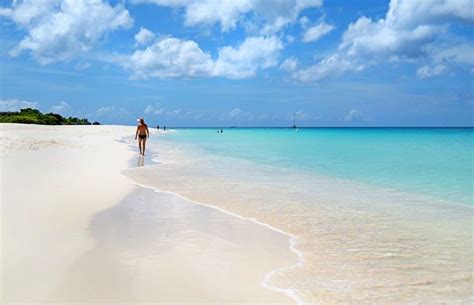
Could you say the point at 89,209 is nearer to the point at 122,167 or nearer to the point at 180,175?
the point at 180,175

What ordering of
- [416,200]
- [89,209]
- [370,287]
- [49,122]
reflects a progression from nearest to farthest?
1. [370,287]
2. [89,209]
3. [416,200]
4. [49,122]

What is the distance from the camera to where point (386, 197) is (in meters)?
12.2

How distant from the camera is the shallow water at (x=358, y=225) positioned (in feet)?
17.3

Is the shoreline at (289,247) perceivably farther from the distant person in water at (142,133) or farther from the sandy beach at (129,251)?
the distant person in water at (142,133)

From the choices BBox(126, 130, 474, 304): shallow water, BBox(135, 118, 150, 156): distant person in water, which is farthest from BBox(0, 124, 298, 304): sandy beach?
BBox(135, 118, 150, 156): distant person in water

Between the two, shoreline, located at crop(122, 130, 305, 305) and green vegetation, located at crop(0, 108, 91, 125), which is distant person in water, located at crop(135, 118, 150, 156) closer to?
shoreline, located at crop(122, 130, 305, 305)

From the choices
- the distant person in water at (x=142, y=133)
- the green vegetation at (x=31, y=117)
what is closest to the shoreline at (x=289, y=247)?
the distant person in water at (x=142, y=133)

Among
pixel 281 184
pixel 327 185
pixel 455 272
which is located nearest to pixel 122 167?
pixel 281 184

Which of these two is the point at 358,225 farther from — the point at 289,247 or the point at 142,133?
the point at 142,133

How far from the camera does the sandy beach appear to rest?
479 centimetres

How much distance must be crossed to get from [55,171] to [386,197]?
34.0ft

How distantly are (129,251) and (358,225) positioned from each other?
4.48m

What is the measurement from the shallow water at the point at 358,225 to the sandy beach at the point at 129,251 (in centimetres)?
61

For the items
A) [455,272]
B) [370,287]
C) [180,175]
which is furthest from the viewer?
[180,175]
